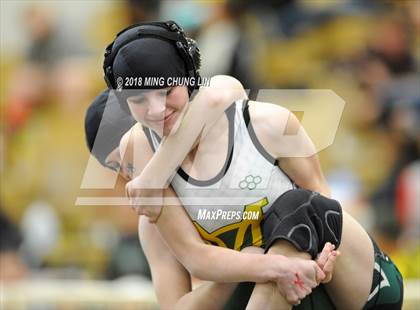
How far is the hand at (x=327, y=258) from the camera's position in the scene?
3049mm

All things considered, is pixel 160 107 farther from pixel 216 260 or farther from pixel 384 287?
pixel 384 287

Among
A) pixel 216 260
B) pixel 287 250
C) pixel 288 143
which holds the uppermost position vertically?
pixel 288 143

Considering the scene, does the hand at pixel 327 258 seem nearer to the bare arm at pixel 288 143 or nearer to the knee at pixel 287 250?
the knee at pixel 287 250

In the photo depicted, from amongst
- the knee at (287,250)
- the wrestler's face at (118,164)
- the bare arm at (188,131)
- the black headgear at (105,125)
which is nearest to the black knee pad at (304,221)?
the knee at (287,250)

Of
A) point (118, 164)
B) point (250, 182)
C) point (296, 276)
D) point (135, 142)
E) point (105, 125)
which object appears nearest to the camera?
point (296, 276)

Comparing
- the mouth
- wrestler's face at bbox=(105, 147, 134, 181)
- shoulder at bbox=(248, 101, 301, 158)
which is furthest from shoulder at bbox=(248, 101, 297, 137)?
wrestler's face at bbox=(105, 147, 134, 181)

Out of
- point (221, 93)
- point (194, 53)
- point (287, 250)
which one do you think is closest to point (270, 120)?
point (221, 93)

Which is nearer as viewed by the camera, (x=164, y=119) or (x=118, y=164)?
(x=164, y=119)

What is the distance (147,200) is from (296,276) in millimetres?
486

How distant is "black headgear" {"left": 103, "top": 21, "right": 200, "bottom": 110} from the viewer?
308 centimetres

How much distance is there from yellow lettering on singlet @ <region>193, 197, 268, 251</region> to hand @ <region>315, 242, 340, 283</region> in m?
0.23

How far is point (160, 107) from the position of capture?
3.12 m

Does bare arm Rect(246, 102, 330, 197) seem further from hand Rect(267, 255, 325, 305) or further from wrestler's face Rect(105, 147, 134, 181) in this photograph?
wrestler's face Rect(105, 147, 134, 181)

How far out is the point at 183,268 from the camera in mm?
3529
